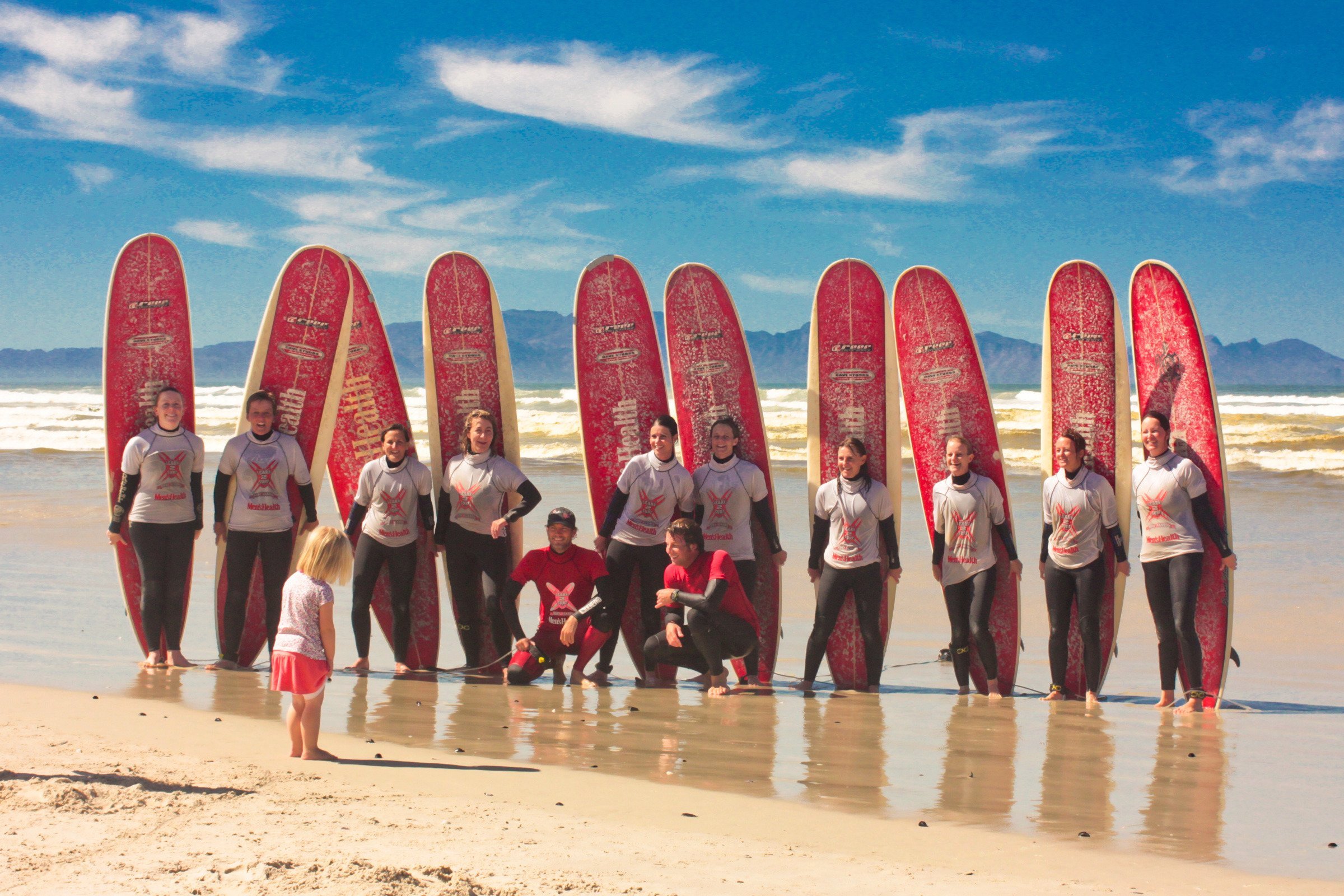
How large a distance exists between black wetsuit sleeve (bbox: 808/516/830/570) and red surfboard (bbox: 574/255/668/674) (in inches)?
40.9

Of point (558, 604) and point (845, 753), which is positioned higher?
point (558, 604)

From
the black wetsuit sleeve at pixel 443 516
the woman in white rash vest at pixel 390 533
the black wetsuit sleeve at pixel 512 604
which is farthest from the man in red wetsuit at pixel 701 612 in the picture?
the woman in white rash vest at pixel 390 533

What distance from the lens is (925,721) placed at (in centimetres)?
417

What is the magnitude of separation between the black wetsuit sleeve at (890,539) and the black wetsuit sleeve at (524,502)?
4.85 ft

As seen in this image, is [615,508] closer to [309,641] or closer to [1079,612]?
[309,641]

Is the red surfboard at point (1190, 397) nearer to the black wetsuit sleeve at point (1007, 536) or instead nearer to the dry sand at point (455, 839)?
the black wetsuit sleeve at point (1007, 536)

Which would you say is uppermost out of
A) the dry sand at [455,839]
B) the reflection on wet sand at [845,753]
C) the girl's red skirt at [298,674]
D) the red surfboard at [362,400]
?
the red surfboard at [362,400]

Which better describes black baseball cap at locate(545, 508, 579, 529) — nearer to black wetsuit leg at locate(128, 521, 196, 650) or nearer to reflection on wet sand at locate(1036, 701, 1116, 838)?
black wetsuit leg at locate(128, 521, 196, 650)

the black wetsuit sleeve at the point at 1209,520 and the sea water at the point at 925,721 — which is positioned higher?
the black wetsuit sleeve at the point at 1209,520

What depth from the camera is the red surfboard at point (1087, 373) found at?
16.5 feet

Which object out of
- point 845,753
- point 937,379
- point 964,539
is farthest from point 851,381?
point 845,753

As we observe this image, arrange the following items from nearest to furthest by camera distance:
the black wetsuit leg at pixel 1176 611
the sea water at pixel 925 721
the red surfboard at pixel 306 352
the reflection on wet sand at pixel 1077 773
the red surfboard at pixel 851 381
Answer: the reflection on wet sand at pixel 1077 773 < the sea water at pixel 925 721 < the black wetsuit leg at pixel 1176 611 < the red surfboard at pixel 851 381 < the red surfboard at pixel 306 352

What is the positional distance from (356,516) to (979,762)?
283 centimetres

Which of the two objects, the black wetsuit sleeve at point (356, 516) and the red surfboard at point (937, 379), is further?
the red surfboard at point (937, 379)
